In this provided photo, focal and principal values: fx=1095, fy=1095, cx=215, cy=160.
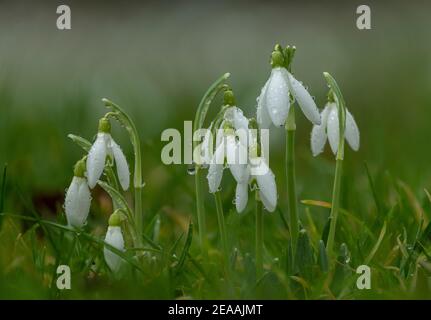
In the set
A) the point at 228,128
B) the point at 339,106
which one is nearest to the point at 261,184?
the point at 228,128

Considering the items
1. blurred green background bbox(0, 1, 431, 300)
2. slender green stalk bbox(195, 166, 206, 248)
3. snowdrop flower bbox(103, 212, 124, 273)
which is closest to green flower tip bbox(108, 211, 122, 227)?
snowdrop flower bbox(103, 212, 124, 273)

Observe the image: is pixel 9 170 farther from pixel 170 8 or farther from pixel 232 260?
pixel 170 8

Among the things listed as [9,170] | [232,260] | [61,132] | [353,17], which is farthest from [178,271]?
[353,17]

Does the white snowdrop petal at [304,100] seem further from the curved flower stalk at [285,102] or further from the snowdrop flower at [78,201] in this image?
the snowdrop flower at [78,201]

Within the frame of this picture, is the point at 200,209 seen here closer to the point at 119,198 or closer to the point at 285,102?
the point at 119,198

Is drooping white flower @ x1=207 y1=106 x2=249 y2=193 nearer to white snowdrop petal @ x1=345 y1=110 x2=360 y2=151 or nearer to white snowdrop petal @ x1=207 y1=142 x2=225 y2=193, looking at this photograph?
white snowdrop petal @ x1=207 y1=142 x2=225 y2=193

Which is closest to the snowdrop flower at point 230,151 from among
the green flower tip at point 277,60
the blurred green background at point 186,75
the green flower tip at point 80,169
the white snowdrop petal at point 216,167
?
the white snowdrop petal at point 216,167
